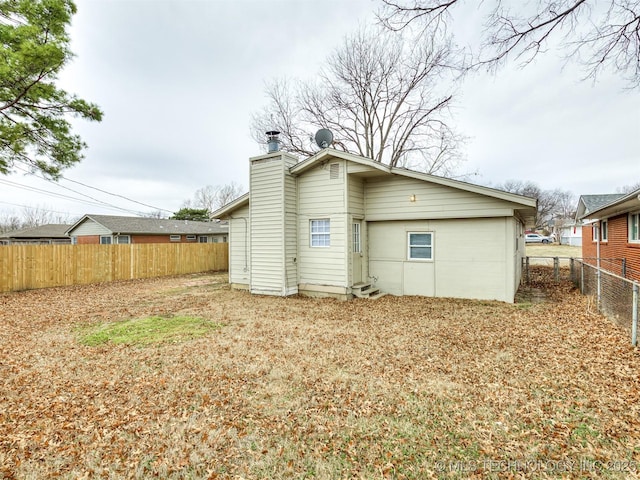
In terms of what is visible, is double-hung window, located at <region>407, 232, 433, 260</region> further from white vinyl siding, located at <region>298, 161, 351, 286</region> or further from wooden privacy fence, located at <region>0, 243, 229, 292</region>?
wooden privacy fence, located at <region>0, 243, 229, 292</region>

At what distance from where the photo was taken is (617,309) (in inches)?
238

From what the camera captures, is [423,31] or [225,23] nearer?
[423,31]

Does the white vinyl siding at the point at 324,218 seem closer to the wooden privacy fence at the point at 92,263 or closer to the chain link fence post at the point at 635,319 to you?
the chain link fence post at the point at 635,319

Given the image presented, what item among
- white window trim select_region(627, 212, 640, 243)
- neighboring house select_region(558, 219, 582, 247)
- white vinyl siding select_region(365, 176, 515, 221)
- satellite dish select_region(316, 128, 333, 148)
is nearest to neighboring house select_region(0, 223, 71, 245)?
satellite dish select_region(316, 128, 333, 148)

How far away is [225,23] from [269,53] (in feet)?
8.09

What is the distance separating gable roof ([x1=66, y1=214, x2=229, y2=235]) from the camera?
23.8 metres

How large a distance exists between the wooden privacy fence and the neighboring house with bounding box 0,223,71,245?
20254 millimetres

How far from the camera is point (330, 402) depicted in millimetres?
3607

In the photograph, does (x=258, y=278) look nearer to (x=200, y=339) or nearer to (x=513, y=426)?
(x=200, y=339)

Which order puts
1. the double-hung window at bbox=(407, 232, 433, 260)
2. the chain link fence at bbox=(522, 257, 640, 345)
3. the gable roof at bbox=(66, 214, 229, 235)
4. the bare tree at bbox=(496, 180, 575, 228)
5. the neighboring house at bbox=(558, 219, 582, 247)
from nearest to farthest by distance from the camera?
the chain link fence at bbox=(522, 257, 640, 345) < the double-hung window at bbox=(407, 232, 433, 260) < the gable roof at bbox=(66, 214, 229, 235) < the neighboring house at bbox=(558, 219, 582, 247) < the bare tree at bbox=(496, 180, 575, 228)

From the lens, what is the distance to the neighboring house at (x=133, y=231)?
77.6 feet

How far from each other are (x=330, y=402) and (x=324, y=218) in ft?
22.9

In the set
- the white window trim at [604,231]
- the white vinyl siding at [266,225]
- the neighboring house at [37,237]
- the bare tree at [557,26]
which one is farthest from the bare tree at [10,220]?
the white window trim at [604,231]

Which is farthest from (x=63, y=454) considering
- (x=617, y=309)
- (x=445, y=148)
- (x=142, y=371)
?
(x=445, y=148)
